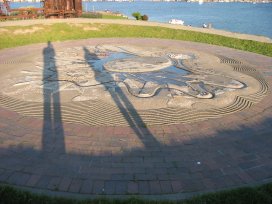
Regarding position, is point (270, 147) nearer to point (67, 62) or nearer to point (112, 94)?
point (112, 94)

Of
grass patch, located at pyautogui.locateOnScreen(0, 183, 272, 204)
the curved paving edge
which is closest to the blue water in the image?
the curved paving edge

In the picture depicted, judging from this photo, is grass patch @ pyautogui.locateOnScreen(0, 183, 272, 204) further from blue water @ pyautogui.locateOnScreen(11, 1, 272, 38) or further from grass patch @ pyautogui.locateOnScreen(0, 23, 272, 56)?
blue water @ pyautogui.locateOnScreen(11, 1, 272, 38)

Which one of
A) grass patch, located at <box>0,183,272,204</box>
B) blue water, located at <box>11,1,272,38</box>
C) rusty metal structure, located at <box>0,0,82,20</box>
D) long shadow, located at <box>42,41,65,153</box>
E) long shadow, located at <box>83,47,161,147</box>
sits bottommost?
blue water, located at <box>11,1,272,38</box>

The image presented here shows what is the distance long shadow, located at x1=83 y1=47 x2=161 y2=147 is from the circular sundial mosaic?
0.08 feet

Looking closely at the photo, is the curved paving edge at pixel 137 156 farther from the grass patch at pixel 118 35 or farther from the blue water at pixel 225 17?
the blue water at pixel 225 17

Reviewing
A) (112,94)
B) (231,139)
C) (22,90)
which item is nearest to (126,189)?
(231,139)

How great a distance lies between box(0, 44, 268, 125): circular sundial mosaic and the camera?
276 inches

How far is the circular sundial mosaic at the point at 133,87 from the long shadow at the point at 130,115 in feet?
0.08

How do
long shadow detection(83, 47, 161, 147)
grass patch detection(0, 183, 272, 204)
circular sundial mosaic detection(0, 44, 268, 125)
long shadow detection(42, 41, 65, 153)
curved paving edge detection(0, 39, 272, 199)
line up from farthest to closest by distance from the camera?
circular sundial mosaic detection(0, 44, 268, 125), long shadow detection(83, 47, 161, 147), long shadow detection(42, 41, 65, 153), curved paving edge detection(0, 39, 272, 199), grass patch detection(0, 183, 272, 204)

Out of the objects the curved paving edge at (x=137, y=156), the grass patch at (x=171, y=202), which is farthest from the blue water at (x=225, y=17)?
the grass patch at (x=171, y=202)

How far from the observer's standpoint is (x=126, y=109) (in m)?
7.17

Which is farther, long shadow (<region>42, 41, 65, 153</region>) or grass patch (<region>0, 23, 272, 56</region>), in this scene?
grass patch (<region>0, 23, 272, 56</region>)

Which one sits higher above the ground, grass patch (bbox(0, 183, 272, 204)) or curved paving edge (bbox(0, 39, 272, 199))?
grass patch (bbox(0, 183, 272, 204))

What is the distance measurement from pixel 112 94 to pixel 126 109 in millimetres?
1070
